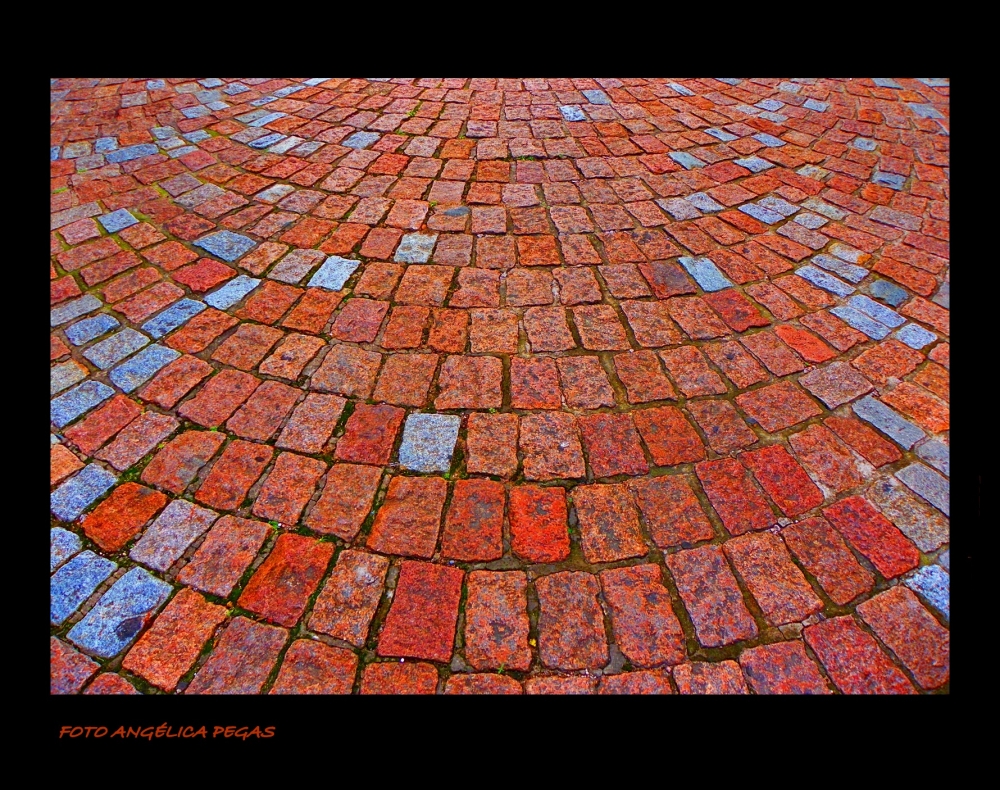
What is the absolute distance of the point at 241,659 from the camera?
1838 mm

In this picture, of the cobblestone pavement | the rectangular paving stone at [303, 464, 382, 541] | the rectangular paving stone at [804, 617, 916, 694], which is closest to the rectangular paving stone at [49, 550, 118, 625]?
the cobblestone pavement

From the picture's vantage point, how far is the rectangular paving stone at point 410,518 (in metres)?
2.11

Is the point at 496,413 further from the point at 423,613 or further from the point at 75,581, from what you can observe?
the point at 75,581

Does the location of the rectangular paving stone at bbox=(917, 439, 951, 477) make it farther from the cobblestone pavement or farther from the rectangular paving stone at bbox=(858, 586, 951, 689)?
the rectangular paving stone at bbox=(858, 586, 951, 689)

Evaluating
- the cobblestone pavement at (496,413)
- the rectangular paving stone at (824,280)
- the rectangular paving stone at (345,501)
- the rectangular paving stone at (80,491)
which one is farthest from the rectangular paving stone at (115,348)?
the rectangular paving stone at (824,280)

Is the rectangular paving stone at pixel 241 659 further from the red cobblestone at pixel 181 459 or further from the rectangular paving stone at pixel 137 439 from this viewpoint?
the rectangular paving stone at pixel 137 439

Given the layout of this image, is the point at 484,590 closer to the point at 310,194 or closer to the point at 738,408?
the point at 738,408

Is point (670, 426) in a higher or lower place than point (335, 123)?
lower

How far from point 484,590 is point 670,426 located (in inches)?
43.2

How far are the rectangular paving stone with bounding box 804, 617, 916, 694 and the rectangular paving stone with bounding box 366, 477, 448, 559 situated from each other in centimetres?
136

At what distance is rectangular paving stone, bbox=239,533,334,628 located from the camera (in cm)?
196

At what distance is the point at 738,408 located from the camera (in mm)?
2578

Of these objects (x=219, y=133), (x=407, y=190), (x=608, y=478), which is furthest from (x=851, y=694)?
(x=219, y=133)

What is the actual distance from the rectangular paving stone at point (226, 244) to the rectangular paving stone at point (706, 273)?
8.45 feet
